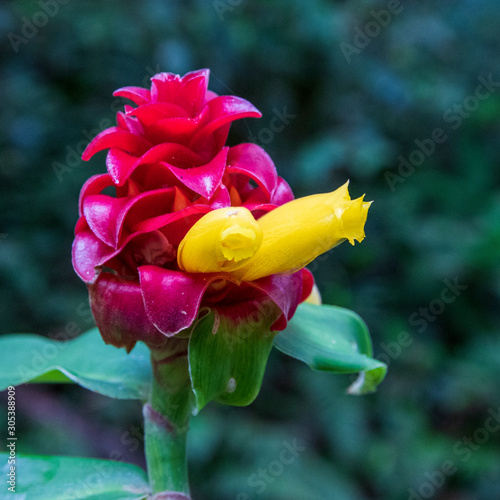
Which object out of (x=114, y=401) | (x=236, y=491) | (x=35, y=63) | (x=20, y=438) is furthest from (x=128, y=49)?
(x=236, y=491)

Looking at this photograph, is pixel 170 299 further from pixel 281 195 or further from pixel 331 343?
pixel 331 343

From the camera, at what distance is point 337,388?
80.4 inches

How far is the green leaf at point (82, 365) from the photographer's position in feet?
2.48

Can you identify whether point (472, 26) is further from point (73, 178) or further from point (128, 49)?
point (73, 178)

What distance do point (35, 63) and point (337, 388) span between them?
5.22 ft

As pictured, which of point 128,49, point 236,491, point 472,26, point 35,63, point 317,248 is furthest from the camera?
point 472,26

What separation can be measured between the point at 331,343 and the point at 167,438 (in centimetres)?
23

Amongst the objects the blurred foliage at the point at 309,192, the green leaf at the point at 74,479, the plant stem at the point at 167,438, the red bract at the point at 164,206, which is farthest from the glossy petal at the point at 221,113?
the blurred foliage at the point at 309,192

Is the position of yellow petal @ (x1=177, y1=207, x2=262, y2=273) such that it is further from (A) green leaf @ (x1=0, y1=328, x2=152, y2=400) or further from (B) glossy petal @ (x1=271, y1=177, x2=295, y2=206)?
(A) green leaf @ (x1=0, y1=328, x2=152, y2=400)

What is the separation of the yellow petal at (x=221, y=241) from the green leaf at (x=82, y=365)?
267 millimetres

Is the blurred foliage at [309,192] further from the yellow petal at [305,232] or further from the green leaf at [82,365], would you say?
the yellow petal at [305,232]

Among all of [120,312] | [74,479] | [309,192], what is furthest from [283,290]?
[309,192]

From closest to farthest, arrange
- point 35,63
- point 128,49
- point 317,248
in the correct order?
1. point 317,248
2. point 128,49
3. point 35,63

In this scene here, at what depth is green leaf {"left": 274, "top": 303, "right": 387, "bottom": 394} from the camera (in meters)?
0.70
